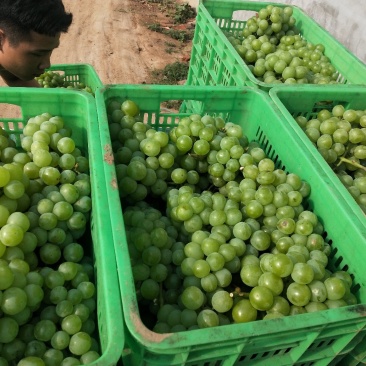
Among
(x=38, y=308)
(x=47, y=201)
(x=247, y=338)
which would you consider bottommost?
(x=38, y=308)

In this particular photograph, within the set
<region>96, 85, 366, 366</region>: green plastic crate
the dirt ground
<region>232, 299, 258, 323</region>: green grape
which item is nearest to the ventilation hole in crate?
<region>96, 85, 366, 366</region>: green plastic crate

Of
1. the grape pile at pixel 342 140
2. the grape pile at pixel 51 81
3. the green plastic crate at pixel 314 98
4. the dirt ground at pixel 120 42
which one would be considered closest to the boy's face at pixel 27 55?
the grape pile at pixel 51 81

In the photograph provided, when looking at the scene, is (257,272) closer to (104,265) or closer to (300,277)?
(300,277)

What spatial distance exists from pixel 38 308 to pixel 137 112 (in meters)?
0.84

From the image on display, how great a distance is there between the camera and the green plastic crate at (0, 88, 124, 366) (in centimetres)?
85

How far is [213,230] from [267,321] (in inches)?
17.8

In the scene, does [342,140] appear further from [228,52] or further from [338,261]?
[228,52]

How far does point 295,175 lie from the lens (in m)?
1.42

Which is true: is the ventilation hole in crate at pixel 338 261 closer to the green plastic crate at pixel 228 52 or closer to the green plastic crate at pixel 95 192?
the green plastic crate at pixel 95 192

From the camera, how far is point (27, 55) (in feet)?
6.89

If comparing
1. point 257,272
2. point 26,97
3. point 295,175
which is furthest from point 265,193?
point 26,97

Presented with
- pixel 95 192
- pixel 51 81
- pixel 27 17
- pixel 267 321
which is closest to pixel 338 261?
pixel 267 321

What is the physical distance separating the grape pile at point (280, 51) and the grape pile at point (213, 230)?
81 cm

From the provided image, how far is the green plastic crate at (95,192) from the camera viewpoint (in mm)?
849
